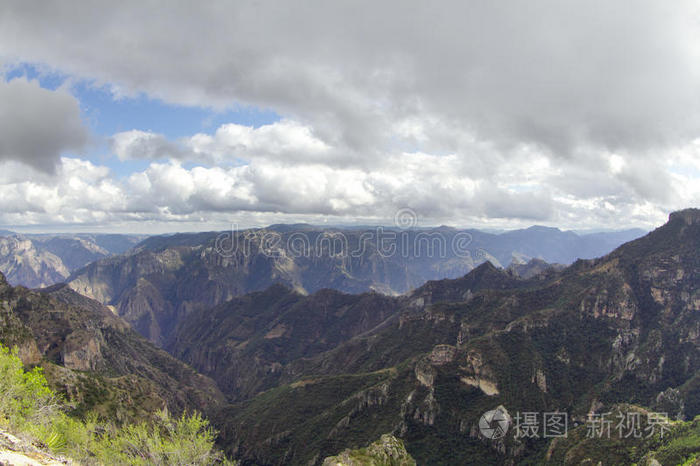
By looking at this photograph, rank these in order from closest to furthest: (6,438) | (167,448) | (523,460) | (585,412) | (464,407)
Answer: (6,438), (167,448), (523,460), (585,412), (464,407)

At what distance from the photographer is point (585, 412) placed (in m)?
174

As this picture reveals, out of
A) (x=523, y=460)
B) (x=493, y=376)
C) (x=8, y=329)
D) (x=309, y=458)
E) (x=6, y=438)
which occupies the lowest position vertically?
(x=309, y=458)

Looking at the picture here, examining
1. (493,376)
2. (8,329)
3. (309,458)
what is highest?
(8,329)

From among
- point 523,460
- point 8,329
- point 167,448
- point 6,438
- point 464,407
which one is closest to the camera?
point 6,438

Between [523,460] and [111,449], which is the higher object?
[111,449]

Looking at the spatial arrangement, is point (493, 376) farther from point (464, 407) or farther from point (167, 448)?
point (167, 448)

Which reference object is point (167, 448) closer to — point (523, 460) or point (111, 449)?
point (111, 449)

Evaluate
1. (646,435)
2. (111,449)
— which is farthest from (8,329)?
(646,435)

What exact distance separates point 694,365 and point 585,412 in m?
67.8

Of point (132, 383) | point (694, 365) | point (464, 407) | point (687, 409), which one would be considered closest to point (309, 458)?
point (464, 407)

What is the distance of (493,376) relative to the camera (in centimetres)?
18938

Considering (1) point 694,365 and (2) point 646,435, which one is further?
(1) point 694,365

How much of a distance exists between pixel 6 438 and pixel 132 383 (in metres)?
196

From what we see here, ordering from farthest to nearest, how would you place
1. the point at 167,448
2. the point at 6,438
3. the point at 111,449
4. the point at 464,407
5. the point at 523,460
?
the point at 464,407, the point at 523,460, the point at 111,449, the point at 167,448, the point at 6,438
